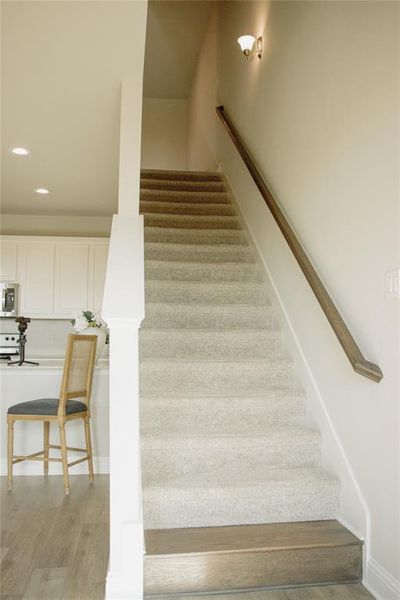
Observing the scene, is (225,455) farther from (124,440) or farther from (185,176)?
(185,176)

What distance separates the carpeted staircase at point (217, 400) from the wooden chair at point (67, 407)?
637 mm

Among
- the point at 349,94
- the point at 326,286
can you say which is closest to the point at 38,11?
the point at 349,94

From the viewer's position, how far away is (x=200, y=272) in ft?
13.7

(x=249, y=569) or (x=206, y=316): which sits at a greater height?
(x=206, y=316)

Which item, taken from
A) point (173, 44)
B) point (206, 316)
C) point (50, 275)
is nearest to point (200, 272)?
point (206, 316)

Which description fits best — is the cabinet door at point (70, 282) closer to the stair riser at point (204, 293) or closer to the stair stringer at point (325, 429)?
the stair riser at point (204, 293)

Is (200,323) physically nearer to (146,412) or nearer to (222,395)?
(222,395)

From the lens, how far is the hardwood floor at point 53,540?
221 centimetres

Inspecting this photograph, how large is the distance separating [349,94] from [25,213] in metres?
5.30

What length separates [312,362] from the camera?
3.02m

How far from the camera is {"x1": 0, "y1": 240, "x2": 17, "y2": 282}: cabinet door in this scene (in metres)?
6.45

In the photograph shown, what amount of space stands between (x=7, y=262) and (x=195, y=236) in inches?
118

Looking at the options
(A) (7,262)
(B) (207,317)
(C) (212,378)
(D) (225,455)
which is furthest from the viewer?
(A) (7,262)

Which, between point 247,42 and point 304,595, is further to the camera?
point 247,42
